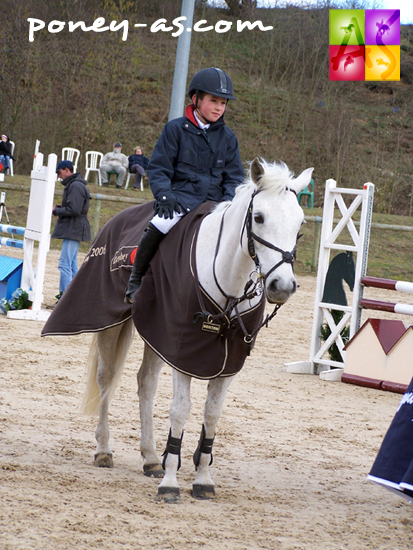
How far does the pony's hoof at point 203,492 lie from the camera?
3.48 metres

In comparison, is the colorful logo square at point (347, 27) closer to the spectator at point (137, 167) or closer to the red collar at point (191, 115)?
the spectator at point (137, 167)

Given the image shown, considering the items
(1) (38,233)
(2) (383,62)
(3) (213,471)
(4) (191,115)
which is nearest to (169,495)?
(3) (213,471)

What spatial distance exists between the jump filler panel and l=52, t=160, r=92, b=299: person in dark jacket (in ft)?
50.6

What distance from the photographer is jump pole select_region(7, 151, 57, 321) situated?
8.38 m

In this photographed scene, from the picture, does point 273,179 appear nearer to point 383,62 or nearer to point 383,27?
point 383,27

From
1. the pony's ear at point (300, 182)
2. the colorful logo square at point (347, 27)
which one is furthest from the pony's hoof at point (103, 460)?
the colorful logo square at point (347, 27)

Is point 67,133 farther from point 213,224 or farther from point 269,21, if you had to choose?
point 213,224

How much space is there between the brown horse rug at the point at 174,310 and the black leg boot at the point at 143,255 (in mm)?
45

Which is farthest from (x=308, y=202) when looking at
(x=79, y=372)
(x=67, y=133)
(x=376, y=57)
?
(x=79, y=372)

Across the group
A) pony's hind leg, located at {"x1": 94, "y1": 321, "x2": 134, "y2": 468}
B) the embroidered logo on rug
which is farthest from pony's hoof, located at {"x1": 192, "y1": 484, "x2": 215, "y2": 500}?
the embroidered logo on rug

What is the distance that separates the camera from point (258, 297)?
11.2ft

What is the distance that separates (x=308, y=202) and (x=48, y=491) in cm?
2012

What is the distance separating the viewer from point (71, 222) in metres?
9.10

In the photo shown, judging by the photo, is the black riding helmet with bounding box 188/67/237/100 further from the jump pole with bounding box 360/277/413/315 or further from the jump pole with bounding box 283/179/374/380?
the jump pole with bounding box 283/179/374/380
